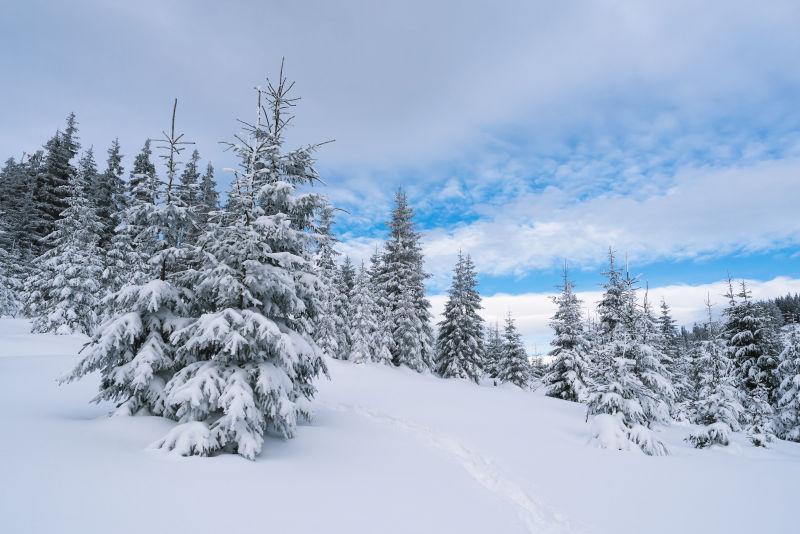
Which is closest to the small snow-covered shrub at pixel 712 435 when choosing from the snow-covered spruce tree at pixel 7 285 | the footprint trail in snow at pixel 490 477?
the footprint trail in snow at pixel 490 477

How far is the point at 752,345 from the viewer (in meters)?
27.0

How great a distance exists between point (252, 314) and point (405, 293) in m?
25.6

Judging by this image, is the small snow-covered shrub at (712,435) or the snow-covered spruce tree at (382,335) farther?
the snow-covered spruce tree at (382,335)

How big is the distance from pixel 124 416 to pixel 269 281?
4.83 meters

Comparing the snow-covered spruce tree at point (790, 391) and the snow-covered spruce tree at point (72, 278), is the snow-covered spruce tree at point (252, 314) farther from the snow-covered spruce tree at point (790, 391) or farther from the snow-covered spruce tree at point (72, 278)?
the snow-covered spruce tree at point (790, 391)

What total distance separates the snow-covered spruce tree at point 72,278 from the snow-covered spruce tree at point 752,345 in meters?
44.3

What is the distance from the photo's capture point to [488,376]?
63.0 m

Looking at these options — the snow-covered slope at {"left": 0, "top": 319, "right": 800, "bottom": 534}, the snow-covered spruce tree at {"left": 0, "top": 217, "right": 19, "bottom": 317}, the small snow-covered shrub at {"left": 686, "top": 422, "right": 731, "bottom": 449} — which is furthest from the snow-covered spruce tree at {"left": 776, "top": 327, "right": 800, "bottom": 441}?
the snow-covered spruce tree at {"left": 0, "top": 217, "right": 19, "bottom": 317}

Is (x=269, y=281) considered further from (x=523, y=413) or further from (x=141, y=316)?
(x=523, y=413)

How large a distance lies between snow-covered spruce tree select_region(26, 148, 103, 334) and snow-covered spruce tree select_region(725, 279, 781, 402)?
4432cm

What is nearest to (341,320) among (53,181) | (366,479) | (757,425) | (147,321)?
(147,321)

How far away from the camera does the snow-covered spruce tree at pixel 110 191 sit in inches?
1809

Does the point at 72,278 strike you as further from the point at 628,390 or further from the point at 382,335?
the point at 628,390

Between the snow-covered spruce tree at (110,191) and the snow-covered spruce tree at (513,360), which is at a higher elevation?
the snow-covered spruce tree at (110,191)
